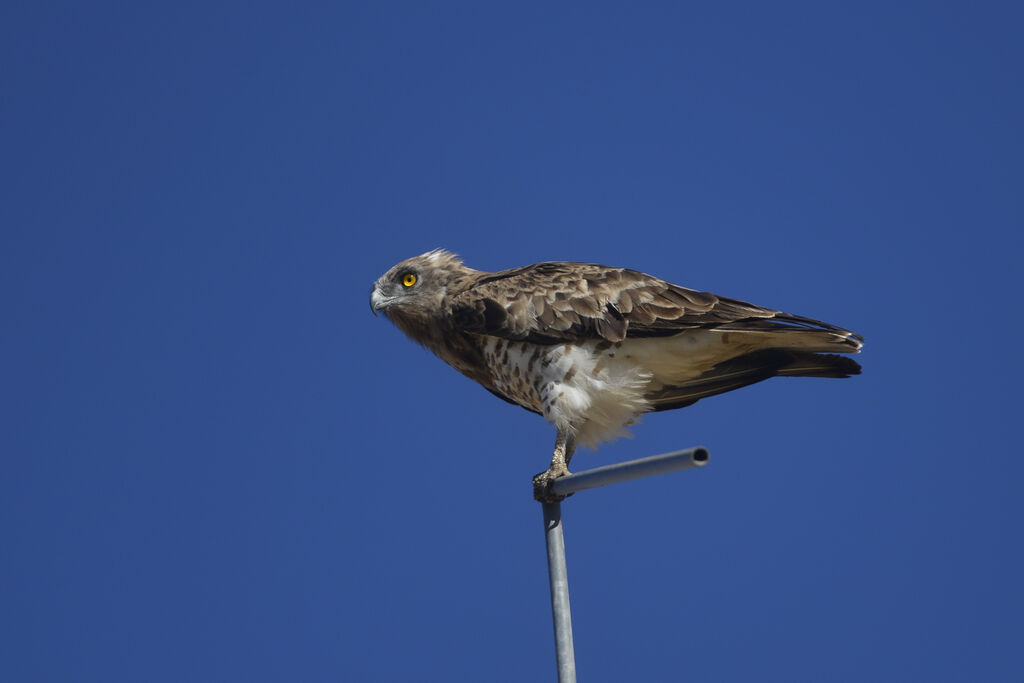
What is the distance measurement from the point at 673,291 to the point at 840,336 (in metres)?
1.14

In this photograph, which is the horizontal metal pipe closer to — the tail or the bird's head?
the tail

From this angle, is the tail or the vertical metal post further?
the tail

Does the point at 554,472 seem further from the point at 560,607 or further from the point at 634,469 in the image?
the point at 634,469

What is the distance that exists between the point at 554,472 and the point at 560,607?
127cm

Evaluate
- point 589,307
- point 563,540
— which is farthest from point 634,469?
point 589,307

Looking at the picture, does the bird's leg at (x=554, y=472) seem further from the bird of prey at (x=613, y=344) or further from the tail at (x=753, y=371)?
the tail at (x=753, y=371)

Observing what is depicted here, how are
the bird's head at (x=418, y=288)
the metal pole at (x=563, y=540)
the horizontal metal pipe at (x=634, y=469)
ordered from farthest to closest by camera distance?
the bird's head at (x=418, y=288), the metal pole at (x=563, y=540), the horizontal metal pipe at (x=634, y=469)

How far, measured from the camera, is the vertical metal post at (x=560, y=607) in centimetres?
514

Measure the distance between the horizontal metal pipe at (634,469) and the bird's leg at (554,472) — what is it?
0.34 metres

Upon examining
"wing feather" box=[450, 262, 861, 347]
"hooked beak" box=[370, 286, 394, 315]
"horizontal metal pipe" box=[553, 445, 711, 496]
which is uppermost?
"hooked beak" box=[370, 286, 394, 315]

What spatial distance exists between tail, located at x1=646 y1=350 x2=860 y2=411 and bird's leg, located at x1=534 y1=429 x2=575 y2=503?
2.81ft

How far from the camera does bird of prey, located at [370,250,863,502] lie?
6.43m

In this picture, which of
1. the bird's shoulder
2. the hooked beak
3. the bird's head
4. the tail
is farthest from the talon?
the hooked beak

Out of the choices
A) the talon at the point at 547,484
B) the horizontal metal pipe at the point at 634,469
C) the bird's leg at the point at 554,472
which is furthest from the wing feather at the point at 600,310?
the horizontal metal pipe at the point at 634,469
